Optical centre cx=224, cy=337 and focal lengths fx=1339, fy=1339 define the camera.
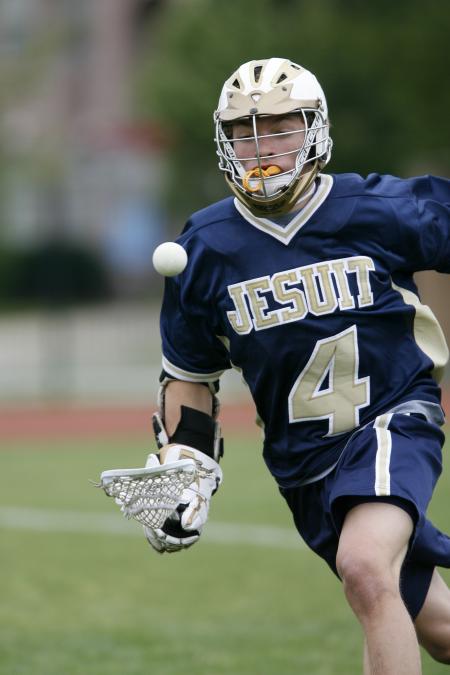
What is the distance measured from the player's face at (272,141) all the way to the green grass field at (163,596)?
8.65ft

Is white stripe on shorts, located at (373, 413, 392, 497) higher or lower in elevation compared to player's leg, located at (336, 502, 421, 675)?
higher

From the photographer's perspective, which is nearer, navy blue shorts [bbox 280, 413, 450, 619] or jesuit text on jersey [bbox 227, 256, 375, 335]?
navy blue shorts [bbox 280, 413, 450, 619]

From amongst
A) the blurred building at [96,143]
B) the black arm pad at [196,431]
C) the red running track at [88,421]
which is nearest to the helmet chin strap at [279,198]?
the black arm pad at [196,431]

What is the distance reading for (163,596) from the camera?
8453mm

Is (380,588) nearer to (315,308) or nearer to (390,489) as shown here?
(390,489)

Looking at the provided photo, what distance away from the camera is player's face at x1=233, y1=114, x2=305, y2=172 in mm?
4730

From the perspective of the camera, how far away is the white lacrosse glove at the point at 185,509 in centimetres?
466

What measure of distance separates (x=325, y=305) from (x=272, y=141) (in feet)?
2.02

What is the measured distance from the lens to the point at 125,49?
42625 millimetres

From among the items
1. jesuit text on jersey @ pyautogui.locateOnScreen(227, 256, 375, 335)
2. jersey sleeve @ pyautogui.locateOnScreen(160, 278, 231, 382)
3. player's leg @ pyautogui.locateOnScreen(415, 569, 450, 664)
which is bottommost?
player's leg @ pyautogui.locateOnScreen(415, 569, 450, 664)

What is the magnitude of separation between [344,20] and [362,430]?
68.0 feet

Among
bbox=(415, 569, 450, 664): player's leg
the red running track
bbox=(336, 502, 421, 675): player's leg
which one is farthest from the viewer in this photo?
the red running track

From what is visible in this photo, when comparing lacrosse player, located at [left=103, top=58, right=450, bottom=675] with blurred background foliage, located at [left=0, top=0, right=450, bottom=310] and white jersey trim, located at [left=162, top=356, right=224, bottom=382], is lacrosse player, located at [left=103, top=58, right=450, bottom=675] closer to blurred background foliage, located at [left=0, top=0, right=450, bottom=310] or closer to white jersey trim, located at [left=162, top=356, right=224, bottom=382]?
white jersey trim, located at [left=162, top=356, right=224, bottom=382]

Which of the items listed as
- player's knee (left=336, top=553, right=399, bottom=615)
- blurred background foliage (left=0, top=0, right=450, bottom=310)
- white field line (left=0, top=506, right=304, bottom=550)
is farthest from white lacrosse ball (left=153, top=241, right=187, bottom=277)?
blurred background foliage (left=0, top=0, right=450, bottom=310)
